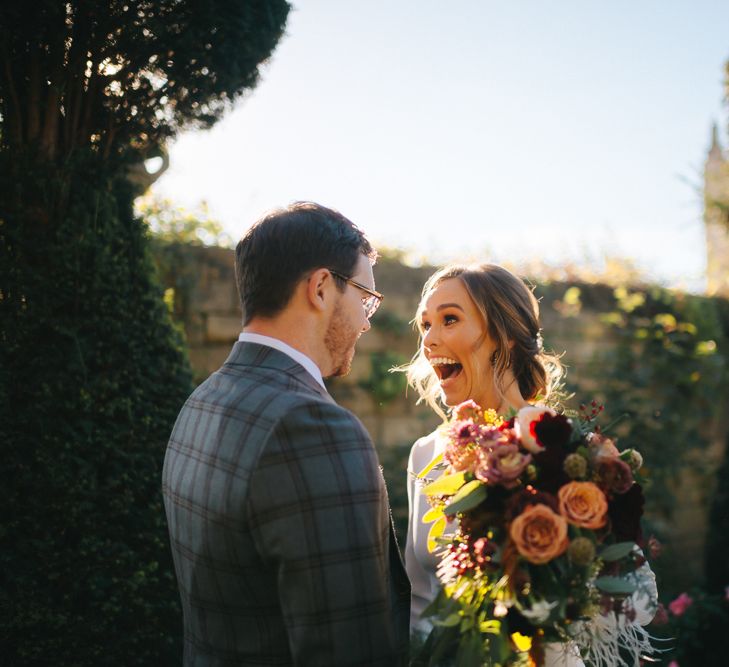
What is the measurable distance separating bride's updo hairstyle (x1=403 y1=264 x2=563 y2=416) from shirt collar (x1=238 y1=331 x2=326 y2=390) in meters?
1.30

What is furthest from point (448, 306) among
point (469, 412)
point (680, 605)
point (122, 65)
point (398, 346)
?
point (680, 605)

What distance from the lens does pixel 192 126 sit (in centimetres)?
324

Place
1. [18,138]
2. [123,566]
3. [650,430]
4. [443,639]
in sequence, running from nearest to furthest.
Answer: [443,639] → [123,566] → [18,138] → [650,430]

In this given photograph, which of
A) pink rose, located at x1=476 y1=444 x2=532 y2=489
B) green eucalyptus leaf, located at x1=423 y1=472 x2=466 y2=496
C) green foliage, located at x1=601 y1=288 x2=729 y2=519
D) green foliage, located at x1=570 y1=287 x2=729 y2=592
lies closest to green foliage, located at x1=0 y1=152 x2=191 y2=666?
green eucalyptus leaf, located at x1=423 y1=472 x2=466 y2=496

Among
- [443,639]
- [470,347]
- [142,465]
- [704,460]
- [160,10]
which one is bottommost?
[704,460]

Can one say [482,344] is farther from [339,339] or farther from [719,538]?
[719,538]

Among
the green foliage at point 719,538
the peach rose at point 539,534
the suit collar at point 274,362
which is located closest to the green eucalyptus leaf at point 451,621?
the peach rose at point 539,534

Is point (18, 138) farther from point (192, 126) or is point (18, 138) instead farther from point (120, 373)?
point (120, 373)

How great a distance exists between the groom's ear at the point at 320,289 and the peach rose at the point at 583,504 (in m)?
0.76

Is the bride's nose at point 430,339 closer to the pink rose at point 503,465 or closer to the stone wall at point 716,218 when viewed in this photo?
the pink rose at point 503,465

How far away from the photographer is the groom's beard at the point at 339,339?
183cm

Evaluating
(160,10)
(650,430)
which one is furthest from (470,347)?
(650,430)

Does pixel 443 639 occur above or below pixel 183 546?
below

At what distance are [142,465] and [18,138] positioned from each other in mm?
1459
